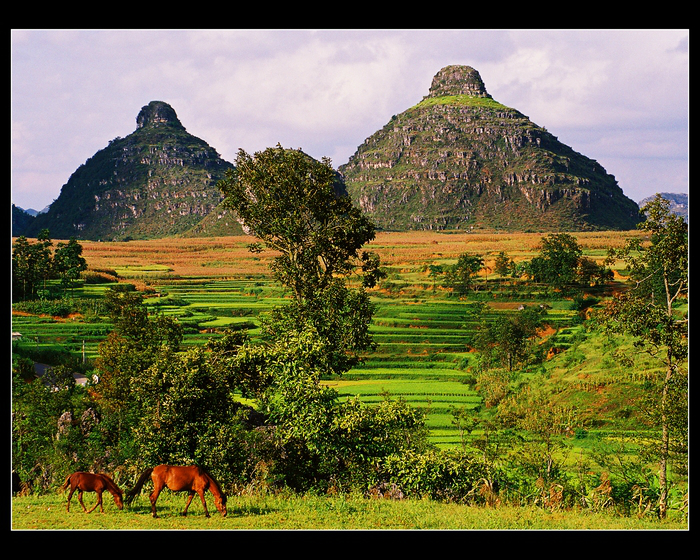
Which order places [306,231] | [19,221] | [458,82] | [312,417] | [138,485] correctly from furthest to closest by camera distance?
1. [458,82]
2. [19,221]
3. [306,231]
4. [312,417]
5. [138,485]

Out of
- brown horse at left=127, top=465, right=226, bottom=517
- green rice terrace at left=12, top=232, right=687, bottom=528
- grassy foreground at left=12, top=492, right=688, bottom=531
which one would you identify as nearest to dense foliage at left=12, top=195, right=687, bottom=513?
grassy foreground at left=12, top=492, right=688, bottom=531

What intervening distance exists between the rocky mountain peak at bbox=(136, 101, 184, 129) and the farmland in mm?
83666

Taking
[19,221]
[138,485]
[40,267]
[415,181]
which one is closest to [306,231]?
[138,485]

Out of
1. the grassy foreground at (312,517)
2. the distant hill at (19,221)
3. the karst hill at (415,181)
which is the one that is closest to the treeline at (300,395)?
the grassy foreground at (312,517)

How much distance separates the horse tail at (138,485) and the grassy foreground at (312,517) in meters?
0.13

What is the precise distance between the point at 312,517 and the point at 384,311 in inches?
1051

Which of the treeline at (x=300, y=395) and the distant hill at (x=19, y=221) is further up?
the distant hill at (x=19, y=221)

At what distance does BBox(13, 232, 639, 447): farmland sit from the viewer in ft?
75.9

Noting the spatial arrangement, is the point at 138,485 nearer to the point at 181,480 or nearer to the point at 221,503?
the point at 181,480

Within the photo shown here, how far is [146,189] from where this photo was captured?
95.8 metres

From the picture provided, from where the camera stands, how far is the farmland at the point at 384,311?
23141 millimetres

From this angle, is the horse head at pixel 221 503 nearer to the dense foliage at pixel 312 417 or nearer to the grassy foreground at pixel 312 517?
the grassy foreground at pixel 312 517
